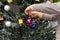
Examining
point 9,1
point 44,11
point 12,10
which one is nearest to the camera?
point 44,11

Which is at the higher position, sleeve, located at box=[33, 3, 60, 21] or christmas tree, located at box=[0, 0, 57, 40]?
sleeve, located at box=[33, 3, 60, 21]

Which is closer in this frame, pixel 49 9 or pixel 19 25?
pixel 49 9

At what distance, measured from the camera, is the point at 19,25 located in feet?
8.29

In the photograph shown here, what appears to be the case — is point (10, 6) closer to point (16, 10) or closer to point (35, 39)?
point (16, 10)

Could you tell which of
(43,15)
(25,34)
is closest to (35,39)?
(25,34)

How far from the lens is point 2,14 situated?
8.23 ft

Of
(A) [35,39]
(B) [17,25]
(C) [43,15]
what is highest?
(C) [43,15]

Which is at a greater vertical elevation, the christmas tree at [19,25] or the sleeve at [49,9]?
the sleeve at [49,9]

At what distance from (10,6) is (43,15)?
1.24 meters

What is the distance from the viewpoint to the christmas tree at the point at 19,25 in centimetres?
248

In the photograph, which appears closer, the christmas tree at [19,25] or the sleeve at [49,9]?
the sleeve at [49,9]

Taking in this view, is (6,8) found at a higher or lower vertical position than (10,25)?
higher

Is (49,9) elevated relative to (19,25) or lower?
elevated

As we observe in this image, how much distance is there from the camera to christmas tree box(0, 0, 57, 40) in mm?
2484
